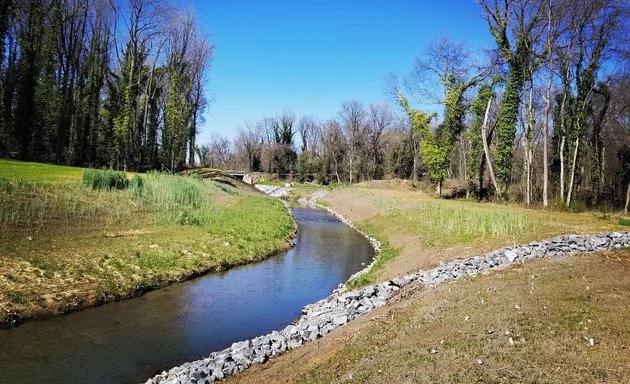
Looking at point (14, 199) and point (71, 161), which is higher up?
point (71, 161)

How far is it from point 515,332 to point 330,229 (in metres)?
21.4

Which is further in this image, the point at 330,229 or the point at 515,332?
the point at 330,229

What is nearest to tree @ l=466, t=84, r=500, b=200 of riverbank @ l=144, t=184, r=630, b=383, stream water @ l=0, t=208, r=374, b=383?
riverbank @ l=144, t=184, r=630, b=383

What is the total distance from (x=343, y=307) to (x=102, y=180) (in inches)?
642

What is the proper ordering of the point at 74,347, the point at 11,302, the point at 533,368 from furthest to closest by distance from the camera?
1. the point at 11,302
2. the point at 74,347
3. the point at 533,368

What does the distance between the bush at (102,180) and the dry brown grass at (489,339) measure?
55.6 feet

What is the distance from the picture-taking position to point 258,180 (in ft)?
227

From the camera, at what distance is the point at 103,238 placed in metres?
15.6

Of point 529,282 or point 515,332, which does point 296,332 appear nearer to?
point 515,332

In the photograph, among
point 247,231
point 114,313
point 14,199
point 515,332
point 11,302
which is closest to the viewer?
point 515,332

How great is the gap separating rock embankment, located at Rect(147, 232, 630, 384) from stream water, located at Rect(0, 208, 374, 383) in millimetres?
1050

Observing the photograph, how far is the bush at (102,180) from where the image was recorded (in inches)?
830

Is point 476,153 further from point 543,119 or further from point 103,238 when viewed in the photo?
point 103,238

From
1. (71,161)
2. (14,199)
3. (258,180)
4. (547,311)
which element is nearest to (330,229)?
(14,199)
